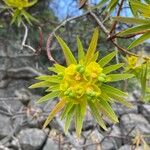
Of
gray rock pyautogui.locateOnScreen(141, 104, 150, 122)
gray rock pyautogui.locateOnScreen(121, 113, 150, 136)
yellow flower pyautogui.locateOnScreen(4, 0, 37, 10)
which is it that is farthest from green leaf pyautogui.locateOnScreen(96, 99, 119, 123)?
gray rock pyautogui.locateOnScreen(141, 104, 150, 122)

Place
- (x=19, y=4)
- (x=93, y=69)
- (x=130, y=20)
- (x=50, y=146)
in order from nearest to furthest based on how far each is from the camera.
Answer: (x=130, y=20) → (x=93, y=69) → (x=19, y=4) → (x=50, y=146)

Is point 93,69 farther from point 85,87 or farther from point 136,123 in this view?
point 136,123

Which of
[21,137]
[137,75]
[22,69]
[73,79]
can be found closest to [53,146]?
[21,137]

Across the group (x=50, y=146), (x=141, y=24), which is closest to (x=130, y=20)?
(x=141, y=24)

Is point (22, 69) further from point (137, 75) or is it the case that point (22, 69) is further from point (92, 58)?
point (92, 58)

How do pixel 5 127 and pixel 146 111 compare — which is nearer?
pixel 5 127
